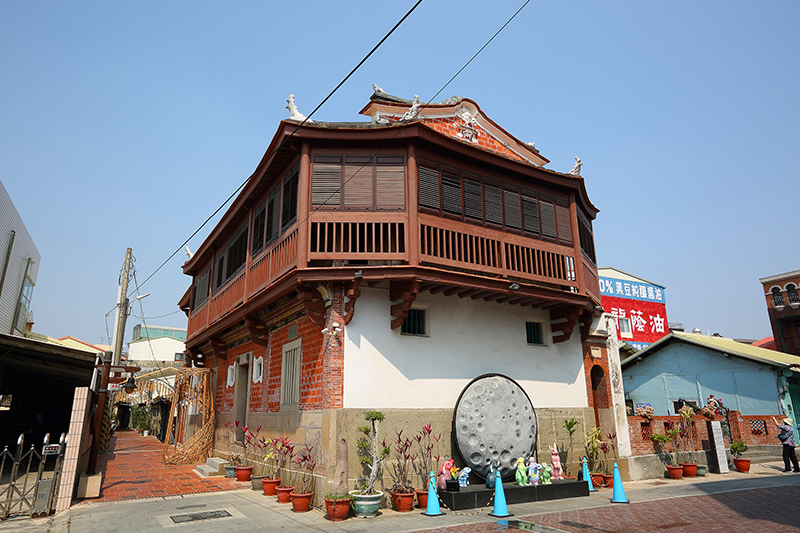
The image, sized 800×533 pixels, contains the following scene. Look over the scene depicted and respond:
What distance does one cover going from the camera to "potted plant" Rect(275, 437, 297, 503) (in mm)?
10625

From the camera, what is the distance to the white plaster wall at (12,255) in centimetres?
2436

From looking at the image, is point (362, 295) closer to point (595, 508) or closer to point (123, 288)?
point (595, 508)

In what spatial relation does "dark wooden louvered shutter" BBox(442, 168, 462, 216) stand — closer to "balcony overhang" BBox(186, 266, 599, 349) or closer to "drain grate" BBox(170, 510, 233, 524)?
"balcony overhang" BBox(186, 266, 599, 349)

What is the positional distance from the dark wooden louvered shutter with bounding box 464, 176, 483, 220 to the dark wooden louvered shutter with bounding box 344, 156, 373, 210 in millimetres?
2442

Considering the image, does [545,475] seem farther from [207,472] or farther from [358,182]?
[207,472]

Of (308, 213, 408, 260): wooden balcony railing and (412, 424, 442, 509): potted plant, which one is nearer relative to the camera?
(308, 213, 408, 260): wooden balcony railing

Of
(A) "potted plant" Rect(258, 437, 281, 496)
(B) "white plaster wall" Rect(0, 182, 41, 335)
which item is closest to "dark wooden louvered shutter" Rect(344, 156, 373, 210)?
(A) "potted plant" Rect(258, 437, 281, 496)

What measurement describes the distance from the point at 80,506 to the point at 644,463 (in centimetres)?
1437

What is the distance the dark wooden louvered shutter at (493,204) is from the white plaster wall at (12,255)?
2336cm

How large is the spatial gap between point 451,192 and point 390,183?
1597mm

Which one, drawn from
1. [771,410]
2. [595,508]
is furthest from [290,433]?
[771,410]

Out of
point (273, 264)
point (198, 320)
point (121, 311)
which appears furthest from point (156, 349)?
point (273, 264)

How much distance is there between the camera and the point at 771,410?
19375 mm

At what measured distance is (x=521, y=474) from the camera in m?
10.9
